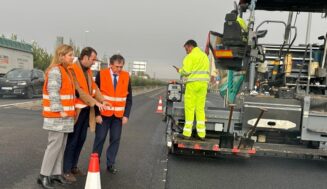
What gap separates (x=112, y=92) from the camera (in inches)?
220

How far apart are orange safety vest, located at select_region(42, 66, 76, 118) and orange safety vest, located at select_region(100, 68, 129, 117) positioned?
2.53 ft

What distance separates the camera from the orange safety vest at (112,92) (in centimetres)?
557

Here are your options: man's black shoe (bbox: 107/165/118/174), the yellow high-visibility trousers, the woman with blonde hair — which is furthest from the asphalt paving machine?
the woman with blonde hair

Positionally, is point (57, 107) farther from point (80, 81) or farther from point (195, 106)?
point (195, 106)

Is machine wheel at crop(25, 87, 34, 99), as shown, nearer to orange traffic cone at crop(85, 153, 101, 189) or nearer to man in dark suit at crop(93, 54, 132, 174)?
man in dark suit at crop(93, 54, 132, 174)

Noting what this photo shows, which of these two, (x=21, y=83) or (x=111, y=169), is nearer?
(x=111, y=169)

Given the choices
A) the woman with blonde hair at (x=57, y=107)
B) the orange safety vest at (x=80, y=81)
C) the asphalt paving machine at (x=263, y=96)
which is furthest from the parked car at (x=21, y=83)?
the woman with blonde hair at (x=57, y=107)

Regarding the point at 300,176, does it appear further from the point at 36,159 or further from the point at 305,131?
the point at 36,159

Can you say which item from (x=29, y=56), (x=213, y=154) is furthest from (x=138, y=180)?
(x=29, y=56)

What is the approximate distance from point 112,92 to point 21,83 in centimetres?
1543

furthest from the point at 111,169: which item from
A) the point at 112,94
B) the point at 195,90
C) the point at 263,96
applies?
the point at 263,96

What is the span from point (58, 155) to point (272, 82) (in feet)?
14.2

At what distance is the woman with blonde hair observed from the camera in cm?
471

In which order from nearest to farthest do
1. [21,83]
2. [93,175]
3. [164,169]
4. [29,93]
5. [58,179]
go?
1. [93,175]
2. [58,179]
3. [164,169]
4. [21,83]
5. [29,93]
